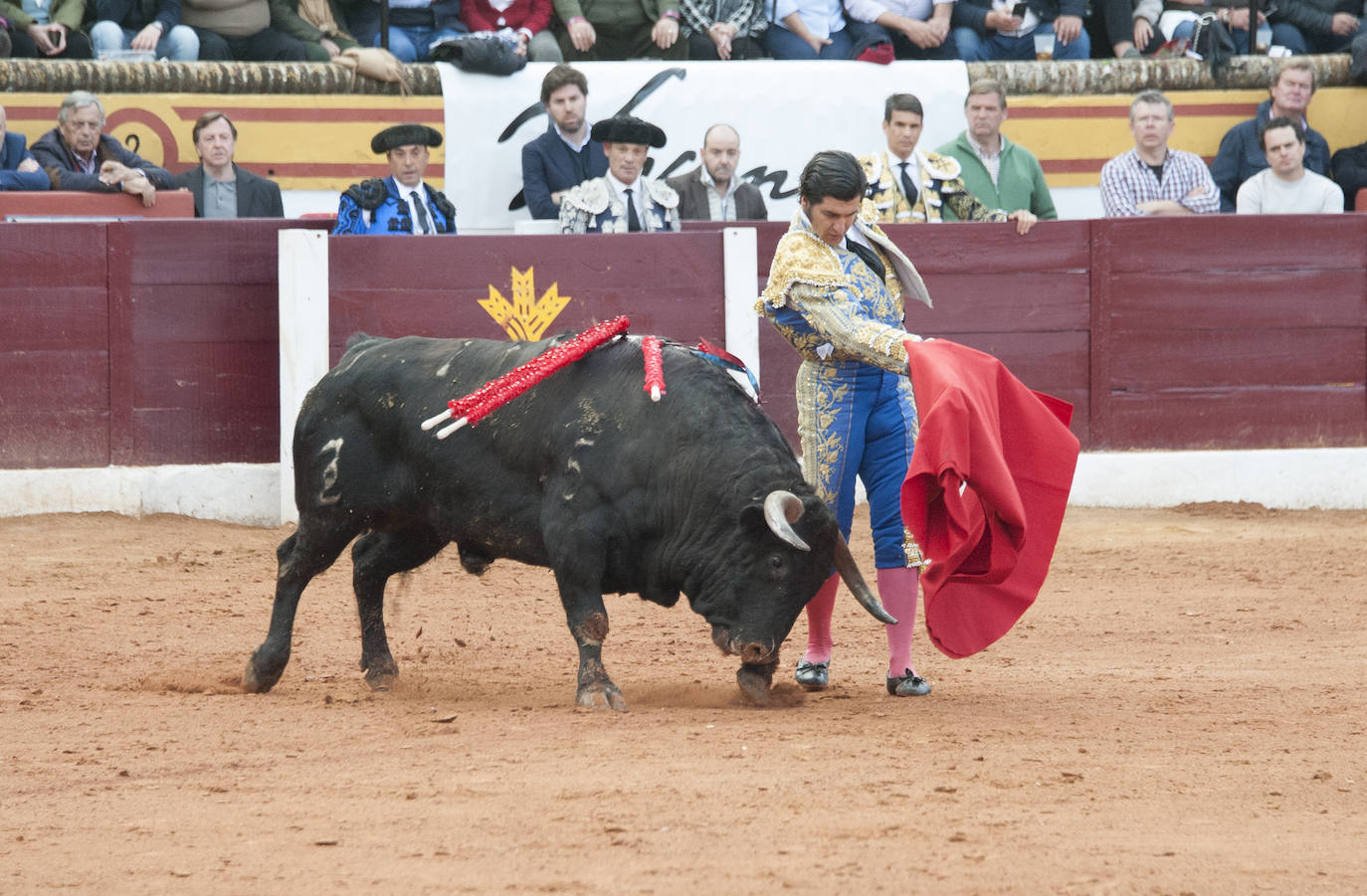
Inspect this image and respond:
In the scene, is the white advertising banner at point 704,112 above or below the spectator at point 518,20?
below

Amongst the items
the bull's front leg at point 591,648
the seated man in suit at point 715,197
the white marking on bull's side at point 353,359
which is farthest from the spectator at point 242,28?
the bull's front leg at point 591,648

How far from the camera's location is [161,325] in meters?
7.54

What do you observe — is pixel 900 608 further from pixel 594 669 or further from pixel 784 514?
pixel 594 669

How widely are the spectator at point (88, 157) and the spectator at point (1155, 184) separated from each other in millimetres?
4482

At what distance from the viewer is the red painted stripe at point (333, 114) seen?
8367 millimetres

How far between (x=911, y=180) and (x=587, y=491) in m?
3.72

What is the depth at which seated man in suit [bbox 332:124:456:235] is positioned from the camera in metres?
7.51

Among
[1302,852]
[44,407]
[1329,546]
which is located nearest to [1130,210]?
[1329,546]

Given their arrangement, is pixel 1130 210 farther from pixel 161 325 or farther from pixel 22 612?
pixel 22 612

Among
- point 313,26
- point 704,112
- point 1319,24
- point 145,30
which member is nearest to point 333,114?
point 313,26

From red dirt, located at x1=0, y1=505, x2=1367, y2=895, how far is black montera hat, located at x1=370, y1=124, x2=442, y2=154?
2.09 metres

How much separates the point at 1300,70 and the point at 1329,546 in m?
2.94

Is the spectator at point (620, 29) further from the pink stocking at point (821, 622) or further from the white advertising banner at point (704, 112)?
the pink stocking at point (821, 622)

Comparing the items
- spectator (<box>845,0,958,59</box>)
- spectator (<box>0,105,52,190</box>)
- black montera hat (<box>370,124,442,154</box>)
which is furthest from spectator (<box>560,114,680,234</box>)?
spectator (<box>0,105,52,190</box>)
